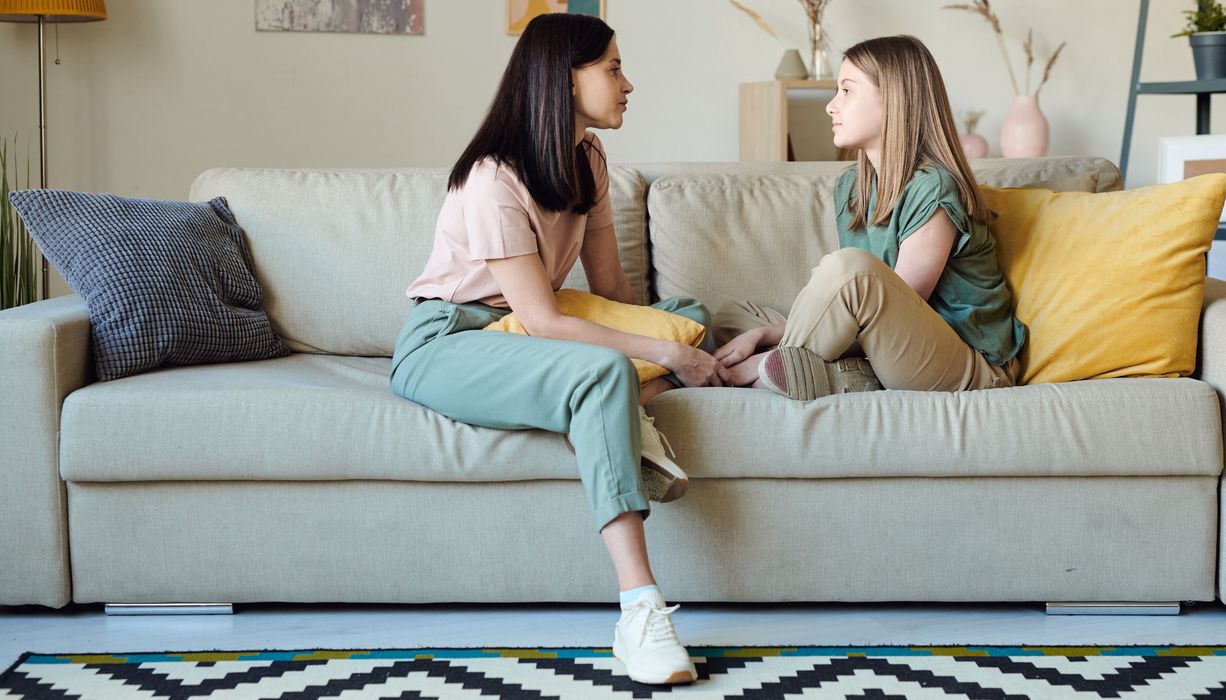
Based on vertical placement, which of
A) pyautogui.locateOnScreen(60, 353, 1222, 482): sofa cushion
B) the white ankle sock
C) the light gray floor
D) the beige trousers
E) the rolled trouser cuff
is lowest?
the light gray floor

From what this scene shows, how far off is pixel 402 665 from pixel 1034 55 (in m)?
3.55

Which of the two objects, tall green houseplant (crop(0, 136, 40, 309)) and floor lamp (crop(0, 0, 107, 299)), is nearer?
tall green houseplant (crop(0, 136, 40, 309))

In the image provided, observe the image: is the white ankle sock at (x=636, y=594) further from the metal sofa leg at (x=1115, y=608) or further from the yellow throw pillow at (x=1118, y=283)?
the yellow throw pillow at (x=1118, y=283)

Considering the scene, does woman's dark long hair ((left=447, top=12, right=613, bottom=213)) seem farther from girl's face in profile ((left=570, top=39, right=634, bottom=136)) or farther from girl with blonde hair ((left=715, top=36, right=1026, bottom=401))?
girl with blonde hair ((left=715, top=36, right=1026, bottom=401))

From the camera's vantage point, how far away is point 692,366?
1943 mm

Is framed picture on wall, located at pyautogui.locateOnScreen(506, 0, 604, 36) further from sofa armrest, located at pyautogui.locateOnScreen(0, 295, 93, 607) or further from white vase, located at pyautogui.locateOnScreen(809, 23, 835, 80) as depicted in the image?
sofa armrest, located at pyautogui.locateOnScreen(0, 295, 93, 607)

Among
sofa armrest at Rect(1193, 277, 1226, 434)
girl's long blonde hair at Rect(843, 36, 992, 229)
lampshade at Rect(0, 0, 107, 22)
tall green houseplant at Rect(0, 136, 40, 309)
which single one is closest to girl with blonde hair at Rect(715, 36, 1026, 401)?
girl's long blonde hair at Rect(843, 36, 992, 229)

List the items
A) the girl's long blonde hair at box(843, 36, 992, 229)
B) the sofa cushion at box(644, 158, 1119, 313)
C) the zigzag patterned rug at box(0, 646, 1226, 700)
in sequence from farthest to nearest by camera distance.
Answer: the sofa cushion at box(644, 158, 1119, 313) → the girl's long blonde hair at box(843, 36, 992, 229) → the zigzag patterned rug at box(0, 646, 1226, 700)

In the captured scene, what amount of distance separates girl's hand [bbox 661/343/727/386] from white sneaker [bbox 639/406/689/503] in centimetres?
18

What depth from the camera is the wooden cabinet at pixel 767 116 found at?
155 inches

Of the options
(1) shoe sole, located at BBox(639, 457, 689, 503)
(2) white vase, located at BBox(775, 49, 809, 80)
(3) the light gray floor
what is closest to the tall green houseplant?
(3) the light gray floor

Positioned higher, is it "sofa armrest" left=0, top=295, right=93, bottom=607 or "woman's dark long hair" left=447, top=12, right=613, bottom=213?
"woman's dark long hair" left=447, top=12, right=613, bottom=213

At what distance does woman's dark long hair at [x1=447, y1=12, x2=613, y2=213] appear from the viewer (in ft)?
6.37

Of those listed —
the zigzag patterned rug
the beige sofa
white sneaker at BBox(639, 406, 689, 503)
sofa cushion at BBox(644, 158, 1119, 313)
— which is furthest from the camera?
sofa cushion at BBox(644, 158, 1119, 313)
